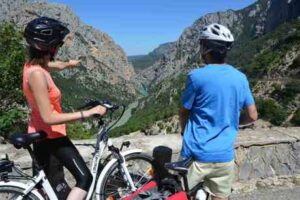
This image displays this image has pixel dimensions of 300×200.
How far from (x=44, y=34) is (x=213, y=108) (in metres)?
1.31

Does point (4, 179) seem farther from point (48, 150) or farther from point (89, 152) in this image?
point (89, 152)

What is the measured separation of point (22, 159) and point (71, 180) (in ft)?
1.79

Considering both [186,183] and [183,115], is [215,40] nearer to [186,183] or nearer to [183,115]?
[183,115]

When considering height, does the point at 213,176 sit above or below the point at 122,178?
above

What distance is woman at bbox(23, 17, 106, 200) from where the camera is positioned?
3400mm

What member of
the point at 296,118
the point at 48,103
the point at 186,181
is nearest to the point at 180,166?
the point at 186,181

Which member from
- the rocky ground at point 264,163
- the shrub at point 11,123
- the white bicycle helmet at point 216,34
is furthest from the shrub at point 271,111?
the white bicycle helmet at point 216,34

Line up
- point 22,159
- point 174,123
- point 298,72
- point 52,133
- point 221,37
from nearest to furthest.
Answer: point 221,37, point 52,133, point 22,159, point 298,72, point 174,123

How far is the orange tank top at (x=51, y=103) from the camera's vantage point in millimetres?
3469

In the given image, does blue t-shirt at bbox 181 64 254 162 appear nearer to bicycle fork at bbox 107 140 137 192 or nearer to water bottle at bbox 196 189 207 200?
water bottle at bbox 196 189 207 200

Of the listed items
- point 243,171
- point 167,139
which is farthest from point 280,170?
point 167,139

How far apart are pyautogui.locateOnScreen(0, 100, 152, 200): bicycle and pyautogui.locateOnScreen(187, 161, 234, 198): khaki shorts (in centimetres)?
82

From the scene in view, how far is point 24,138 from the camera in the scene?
3508mm

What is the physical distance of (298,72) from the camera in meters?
68.3
